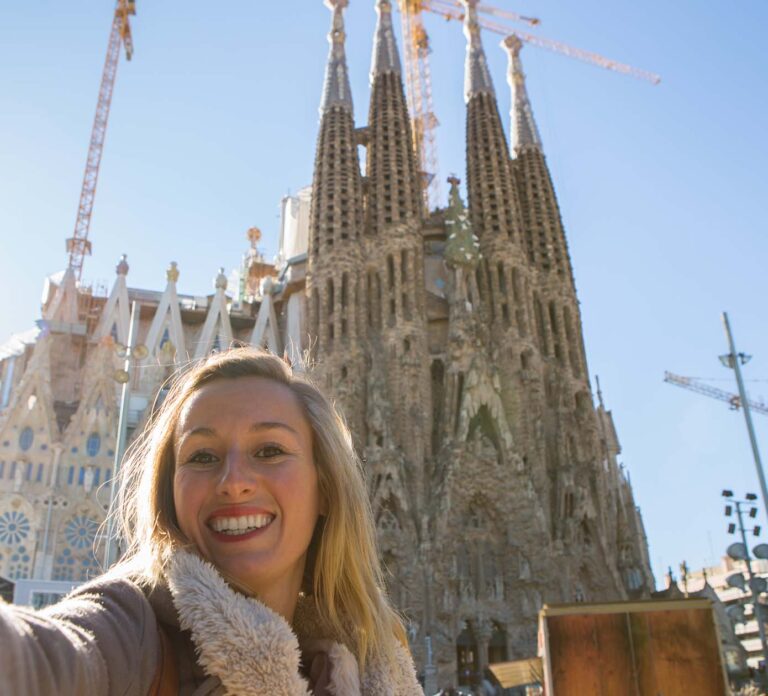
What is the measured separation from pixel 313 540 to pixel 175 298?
105 ft

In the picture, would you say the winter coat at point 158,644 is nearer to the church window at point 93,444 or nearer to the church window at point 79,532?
the church window at point 79,532

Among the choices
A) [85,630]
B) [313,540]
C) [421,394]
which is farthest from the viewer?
[421,394]

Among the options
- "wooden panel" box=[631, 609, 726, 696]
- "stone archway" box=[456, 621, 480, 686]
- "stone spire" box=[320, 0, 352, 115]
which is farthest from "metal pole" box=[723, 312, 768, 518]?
"stone spire" box=[320, 0, 352, 115]

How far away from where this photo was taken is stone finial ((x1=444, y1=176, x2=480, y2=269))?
27266 mm

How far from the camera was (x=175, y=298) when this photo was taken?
3262 cm

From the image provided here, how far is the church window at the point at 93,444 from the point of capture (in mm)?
27453

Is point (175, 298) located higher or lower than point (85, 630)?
higher

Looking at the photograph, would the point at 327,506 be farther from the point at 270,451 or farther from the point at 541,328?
the point at 541,328

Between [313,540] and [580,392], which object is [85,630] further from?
[580,392]

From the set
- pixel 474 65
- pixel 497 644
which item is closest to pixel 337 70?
pixel 474 65

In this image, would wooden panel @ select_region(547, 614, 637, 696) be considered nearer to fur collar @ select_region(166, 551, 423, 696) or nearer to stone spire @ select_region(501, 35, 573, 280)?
fur collar @ select_region(166, 551, 423, 696)

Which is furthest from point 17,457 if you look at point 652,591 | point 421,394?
point 652,591

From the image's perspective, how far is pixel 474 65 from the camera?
3359cm

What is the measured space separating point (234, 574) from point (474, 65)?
113 feet
